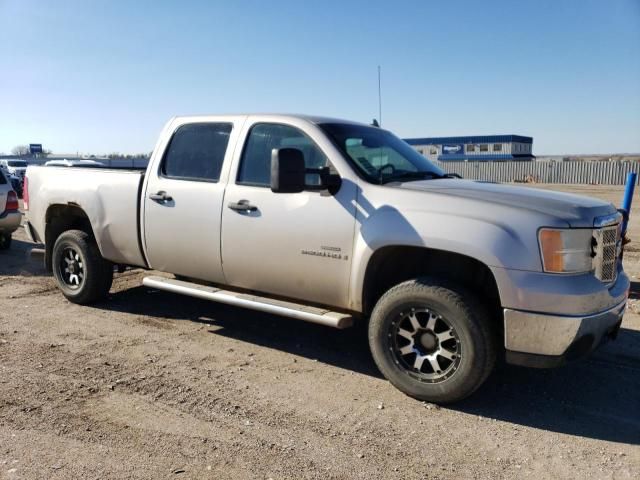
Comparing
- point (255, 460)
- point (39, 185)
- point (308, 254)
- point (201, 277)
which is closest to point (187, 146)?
point (201, 277)

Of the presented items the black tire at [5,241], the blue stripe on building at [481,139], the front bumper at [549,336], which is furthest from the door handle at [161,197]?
the blue stripe on building at [481,139]

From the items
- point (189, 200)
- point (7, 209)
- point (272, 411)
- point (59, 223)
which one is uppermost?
point (189, 200)

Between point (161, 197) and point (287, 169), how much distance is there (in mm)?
1750

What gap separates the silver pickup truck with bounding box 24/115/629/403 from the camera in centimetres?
378

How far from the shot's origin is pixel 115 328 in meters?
5.82

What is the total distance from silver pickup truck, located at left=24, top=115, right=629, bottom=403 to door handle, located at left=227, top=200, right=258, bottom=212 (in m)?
0.01

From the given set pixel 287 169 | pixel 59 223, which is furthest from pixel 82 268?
pixel 287 169

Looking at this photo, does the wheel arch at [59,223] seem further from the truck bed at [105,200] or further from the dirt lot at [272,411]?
the dirt lot at [272,411]

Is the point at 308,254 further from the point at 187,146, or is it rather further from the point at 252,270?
the point at 187,146

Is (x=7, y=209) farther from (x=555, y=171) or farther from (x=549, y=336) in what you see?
(x=555, y=171)

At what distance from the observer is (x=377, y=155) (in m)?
4.94

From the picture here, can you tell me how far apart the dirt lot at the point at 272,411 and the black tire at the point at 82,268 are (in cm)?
59

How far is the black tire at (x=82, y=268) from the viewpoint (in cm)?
632

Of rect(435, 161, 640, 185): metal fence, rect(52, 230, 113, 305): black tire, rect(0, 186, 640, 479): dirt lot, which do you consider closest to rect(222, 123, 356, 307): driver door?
rect(0, 186, 640, 479): dirt lot
